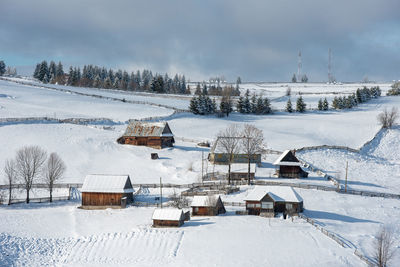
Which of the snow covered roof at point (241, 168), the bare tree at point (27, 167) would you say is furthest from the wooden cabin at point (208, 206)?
the bare tree at point (27, 167)

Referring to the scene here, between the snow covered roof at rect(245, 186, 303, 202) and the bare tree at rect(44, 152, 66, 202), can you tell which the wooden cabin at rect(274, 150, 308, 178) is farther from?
the bare tree at rect(44, 152, 66, 202)

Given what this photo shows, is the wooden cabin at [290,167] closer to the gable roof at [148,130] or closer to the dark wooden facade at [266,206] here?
the dark wooden facade at [266,206]

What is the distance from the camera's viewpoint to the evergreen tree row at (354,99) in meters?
114

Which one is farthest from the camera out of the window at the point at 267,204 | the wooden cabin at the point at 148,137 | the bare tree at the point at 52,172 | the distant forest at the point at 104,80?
the distant forest at the point at 104,80

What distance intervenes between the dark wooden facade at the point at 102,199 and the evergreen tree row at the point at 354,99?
86.3 metres

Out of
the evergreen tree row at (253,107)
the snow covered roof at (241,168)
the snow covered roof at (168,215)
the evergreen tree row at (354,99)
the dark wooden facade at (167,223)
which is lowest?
the dark wooden facade at (167,223)

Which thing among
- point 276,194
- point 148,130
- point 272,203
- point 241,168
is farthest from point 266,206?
point 148,130

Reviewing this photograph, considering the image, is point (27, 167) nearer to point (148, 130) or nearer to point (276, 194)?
point (148, 130)

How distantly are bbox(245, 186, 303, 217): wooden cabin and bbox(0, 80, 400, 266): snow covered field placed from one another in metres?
1.52

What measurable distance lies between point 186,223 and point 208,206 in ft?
9.81

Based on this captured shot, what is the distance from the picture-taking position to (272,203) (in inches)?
1511

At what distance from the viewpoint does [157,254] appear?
29.1 metres

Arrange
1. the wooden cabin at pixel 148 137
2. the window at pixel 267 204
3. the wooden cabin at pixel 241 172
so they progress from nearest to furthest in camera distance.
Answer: the window at pixel 267 204, the wooden cabin at pixel 241 172, the wooden cabin at pixel 148 137

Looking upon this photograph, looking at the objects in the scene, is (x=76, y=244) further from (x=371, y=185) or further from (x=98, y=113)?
(x=98, y=113)
